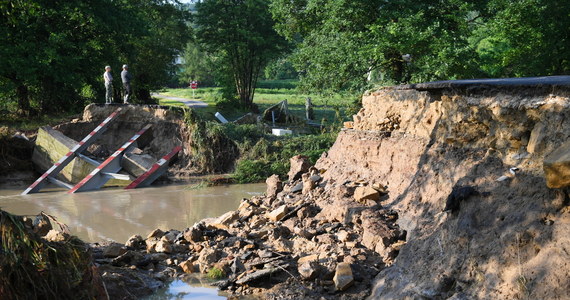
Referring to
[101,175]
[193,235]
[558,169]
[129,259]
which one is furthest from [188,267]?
[101,175]

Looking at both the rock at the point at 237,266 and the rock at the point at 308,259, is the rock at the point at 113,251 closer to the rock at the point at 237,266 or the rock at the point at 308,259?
the rock at the point at 237,266

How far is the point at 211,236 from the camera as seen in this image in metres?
8.92

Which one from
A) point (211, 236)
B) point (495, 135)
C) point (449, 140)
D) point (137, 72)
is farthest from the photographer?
point (137, 72)

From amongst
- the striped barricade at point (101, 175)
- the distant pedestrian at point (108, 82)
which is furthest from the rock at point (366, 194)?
the distant pedestrian at point (108, 82)

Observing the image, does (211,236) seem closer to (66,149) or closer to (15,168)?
(66,149)

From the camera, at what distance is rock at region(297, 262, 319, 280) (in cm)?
662

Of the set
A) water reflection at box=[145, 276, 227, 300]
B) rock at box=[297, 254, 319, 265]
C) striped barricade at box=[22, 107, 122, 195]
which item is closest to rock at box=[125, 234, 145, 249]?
water reflection at box=[145, 276, 227, 300]

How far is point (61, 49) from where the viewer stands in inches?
837

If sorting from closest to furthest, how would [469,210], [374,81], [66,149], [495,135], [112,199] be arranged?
[469,210] < [495,135] < [112,199] < [66,149] < [374,81]

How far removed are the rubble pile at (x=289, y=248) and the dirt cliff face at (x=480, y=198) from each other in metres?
0.33

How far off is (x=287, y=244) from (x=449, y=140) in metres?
2.65

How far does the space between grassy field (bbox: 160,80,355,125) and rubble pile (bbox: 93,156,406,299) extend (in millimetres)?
9534

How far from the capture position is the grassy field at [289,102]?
66.1ft

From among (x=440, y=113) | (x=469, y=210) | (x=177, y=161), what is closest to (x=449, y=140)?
(x=440, y=113)
